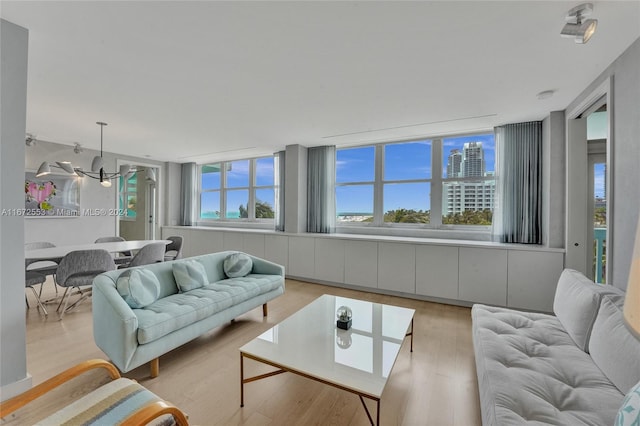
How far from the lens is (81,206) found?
5.03 m

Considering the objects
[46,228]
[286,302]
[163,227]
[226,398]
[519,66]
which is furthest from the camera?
[163,227]

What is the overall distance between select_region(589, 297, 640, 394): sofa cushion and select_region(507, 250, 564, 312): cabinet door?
67.4 inches

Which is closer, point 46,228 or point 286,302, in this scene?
point 286,302

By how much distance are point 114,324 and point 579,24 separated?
3525 millimetres

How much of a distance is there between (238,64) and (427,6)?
1433mm

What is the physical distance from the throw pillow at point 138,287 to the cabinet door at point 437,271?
10.4ft

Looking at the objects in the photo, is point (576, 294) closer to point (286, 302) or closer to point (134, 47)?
point (286, 302)

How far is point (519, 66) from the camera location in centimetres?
214

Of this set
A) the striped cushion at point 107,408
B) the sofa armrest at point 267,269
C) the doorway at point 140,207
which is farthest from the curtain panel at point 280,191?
the striped cushion at point 107,408

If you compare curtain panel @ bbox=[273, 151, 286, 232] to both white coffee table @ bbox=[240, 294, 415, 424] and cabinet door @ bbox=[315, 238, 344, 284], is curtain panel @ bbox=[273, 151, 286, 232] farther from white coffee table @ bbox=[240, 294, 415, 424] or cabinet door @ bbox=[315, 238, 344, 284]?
white coffee table @ bbox=[240, 294, 415, 424]

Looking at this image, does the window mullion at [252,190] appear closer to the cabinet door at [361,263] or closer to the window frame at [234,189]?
the window frame at [234,189]

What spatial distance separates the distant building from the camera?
3957 millimetres

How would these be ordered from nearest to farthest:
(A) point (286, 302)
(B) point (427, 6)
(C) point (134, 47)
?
1. (B) point (427, 6)
2. (C) point (134, 47)
3. (A) point (286, 302)

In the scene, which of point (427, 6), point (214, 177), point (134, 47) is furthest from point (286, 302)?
point (214, 177)
